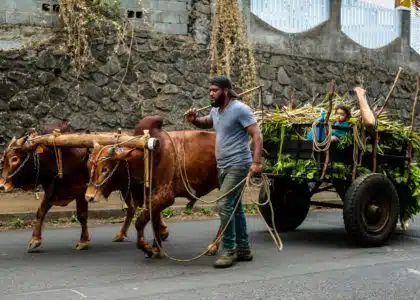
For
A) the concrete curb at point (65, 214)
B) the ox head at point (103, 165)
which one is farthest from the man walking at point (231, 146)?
the concrete curb at point (65, 214)

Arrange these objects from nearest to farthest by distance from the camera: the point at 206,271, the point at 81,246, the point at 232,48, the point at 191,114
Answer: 1. the point at 206,271
2. the point at 191,114
3. the point at 81,246
4. the point at 232,48

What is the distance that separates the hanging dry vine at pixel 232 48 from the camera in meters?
14.9

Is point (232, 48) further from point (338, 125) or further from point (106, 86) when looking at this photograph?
point (338, 125)

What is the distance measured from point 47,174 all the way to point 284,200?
329 centimetres

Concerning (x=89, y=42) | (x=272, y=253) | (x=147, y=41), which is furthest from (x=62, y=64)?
(x=272, y=253)

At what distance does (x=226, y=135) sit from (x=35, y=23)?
7.28 m

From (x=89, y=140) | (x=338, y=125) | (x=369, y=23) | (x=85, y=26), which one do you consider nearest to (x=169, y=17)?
(x=85, y=26)

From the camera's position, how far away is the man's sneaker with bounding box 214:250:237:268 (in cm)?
702

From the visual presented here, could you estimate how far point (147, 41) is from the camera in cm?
1416

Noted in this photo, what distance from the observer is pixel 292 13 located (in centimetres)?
1642

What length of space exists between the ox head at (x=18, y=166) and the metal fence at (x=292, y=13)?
8.83 m

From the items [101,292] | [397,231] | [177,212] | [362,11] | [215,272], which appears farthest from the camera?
[362,11]

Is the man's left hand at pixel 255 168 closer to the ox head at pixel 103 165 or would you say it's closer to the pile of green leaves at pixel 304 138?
the ox head at pixel 103 165

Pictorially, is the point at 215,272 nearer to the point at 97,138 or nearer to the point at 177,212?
the point at 97,138
